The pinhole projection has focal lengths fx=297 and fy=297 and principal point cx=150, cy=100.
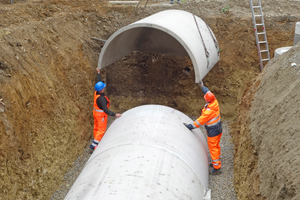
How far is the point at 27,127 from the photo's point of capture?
5207 mm

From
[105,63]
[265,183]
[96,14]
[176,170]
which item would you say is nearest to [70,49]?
[105,63]

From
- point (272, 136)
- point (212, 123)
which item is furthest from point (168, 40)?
point (272, 136)

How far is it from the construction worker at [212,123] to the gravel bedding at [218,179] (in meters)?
0.23

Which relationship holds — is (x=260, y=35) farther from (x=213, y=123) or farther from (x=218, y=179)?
(x=218, y=179)

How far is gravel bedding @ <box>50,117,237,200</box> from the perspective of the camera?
18.1 feet

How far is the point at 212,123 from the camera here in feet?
19.1

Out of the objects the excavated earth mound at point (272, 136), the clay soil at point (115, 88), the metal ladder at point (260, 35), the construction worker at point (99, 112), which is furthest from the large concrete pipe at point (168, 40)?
the metal ladder at point (260, 35)

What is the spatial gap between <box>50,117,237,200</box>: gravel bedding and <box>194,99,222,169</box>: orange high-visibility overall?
0.92 ft

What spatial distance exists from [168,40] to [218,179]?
15.8ft

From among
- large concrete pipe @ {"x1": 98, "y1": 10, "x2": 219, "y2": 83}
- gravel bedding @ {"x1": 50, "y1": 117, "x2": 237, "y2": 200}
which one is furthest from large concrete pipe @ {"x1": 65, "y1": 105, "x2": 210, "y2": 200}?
large concrete pipe @ {"x1": 98, "y1": 10, "x2": 219, "y2": 83}

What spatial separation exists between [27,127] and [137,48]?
5.01 metres

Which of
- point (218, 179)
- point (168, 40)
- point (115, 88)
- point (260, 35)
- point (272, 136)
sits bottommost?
point (115, 88)

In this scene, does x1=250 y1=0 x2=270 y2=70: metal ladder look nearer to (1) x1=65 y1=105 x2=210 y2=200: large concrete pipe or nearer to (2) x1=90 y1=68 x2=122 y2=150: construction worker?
(1) x1=65 y1=105 x2=210 y2=200: large concrete pipe

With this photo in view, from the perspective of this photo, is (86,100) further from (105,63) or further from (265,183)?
(265,183)
